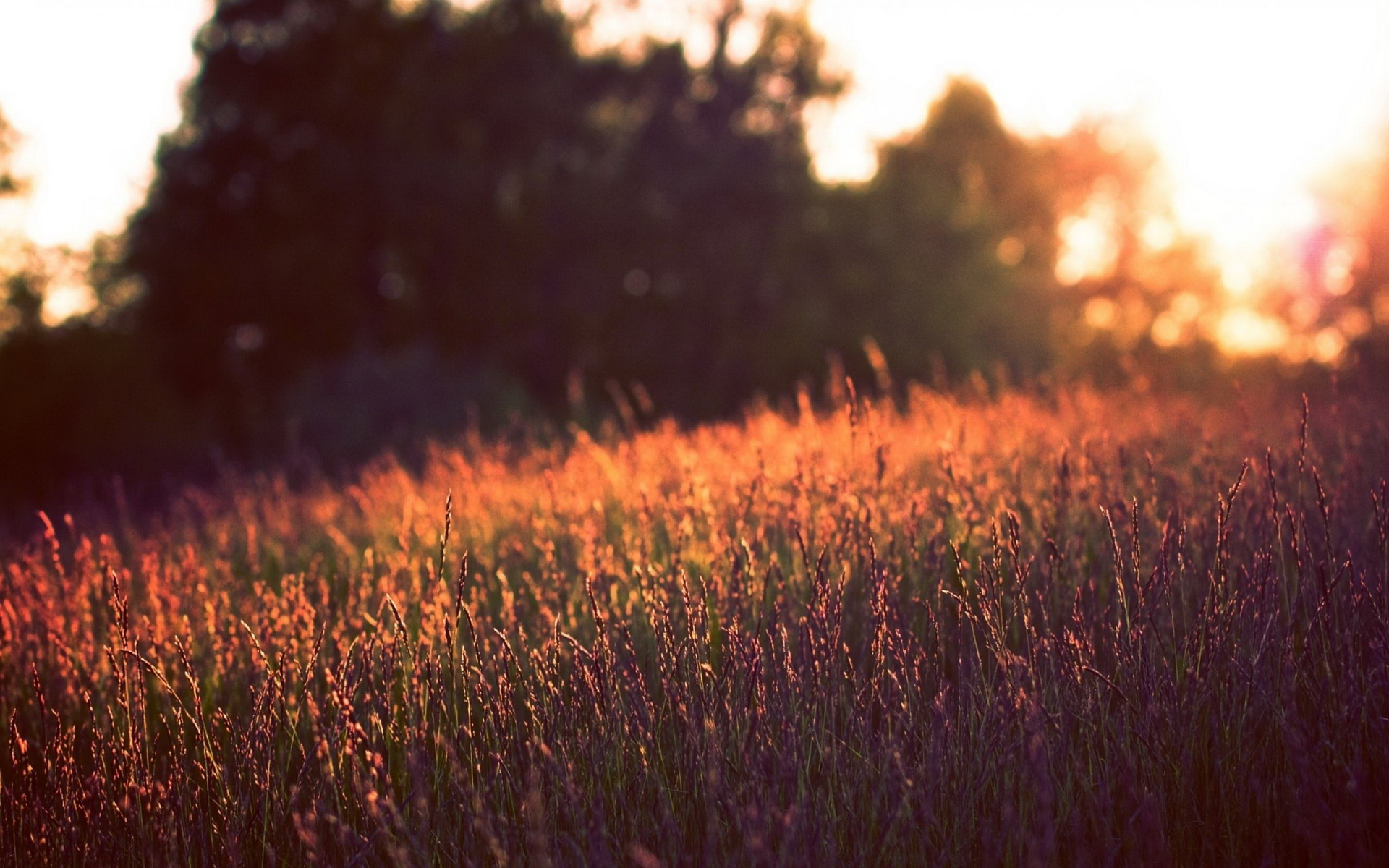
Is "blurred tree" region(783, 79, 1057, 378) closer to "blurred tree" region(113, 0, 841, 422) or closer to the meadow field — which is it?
"blurred tree" region(113, 0, 841, 422)

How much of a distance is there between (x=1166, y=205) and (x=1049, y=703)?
37.0 metres

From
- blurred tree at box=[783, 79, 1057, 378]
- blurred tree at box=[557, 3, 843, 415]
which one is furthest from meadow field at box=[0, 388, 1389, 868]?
blurred tree at box=[783, 79, 1057, 378]

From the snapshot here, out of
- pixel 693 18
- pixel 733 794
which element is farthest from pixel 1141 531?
pixel 693 18

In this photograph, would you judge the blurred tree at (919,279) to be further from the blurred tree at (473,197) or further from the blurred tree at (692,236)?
the blurred tree at (473,197)

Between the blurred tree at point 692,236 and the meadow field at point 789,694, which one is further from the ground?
the blurred tree at point 692,236

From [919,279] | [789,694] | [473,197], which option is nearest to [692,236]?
[473,197]

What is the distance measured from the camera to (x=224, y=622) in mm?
3354

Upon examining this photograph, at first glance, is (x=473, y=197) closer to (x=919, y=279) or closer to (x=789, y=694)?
(x=919, y=279)

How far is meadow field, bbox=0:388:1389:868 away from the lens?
6.00 feet

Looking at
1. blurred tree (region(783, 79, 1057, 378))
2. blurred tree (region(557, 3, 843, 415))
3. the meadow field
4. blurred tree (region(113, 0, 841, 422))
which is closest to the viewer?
the meadow field

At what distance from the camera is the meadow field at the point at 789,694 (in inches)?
72.0

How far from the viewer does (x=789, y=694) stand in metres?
2.12

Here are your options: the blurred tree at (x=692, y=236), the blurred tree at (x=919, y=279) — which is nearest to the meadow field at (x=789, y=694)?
the blurred tree at (x=692, y=236)

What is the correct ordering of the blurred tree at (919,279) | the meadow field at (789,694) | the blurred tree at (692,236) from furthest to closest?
the blurred tree at (919,279) < the blurred tree at (692,236) < the meadow field at (789,694)
